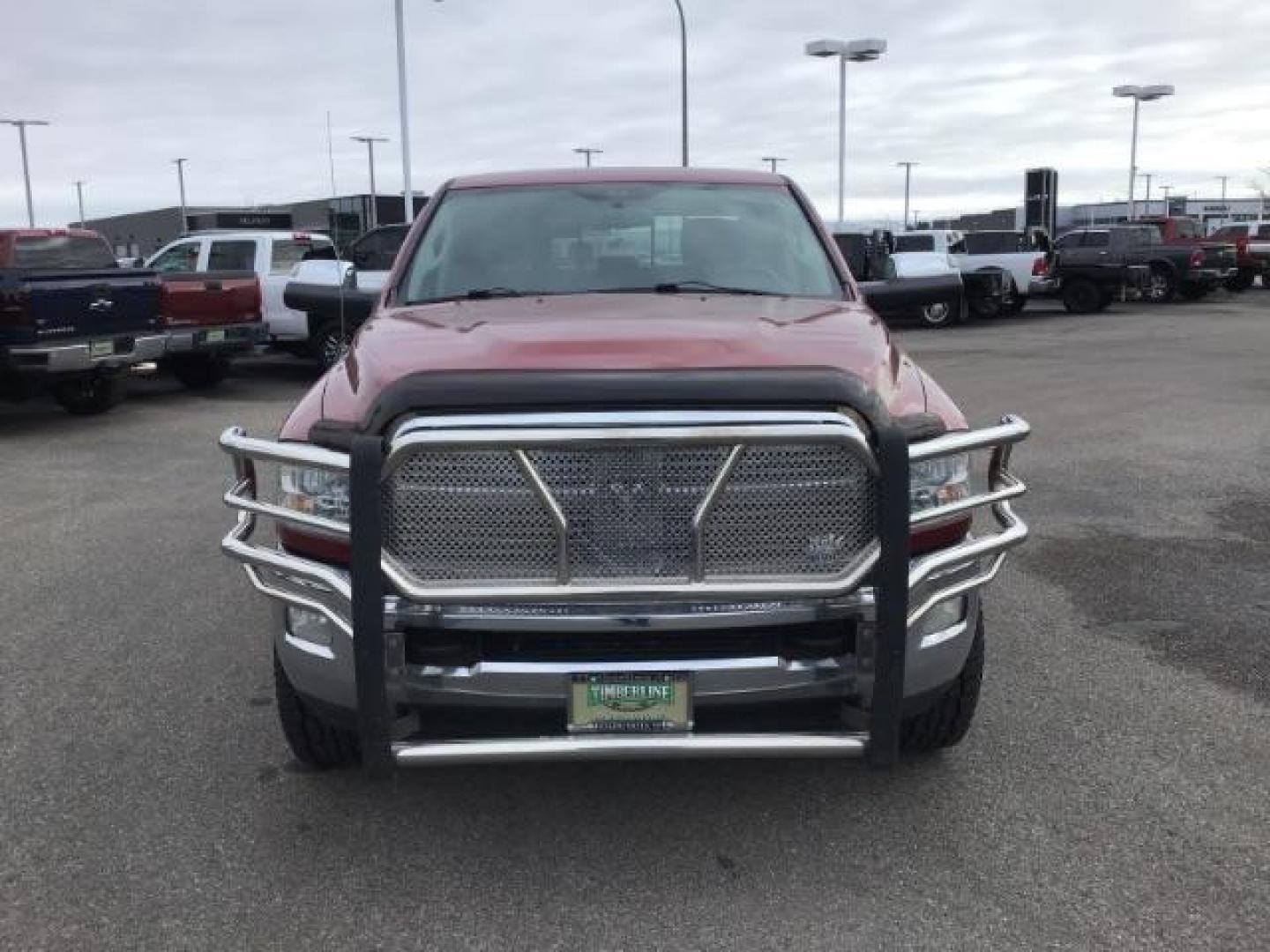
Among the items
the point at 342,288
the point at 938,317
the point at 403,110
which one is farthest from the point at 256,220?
the point at 342,288

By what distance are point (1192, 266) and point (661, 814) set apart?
29.5 metres

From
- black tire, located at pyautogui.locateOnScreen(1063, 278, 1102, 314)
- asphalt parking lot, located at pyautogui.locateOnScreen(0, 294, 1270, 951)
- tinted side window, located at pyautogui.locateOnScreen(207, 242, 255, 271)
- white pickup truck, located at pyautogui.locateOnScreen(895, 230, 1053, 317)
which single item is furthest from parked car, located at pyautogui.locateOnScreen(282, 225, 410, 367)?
black tire, located at pyautogui.locateOnScreen(1063, 278, 1102, 314)

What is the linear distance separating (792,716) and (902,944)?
61 centimetres

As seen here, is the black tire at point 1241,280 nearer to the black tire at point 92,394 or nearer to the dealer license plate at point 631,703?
the black tire at point 92,394

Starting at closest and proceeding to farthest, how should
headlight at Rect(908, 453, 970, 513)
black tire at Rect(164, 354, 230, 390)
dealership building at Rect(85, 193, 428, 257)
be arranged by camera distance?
1. headlight at Rect(908, 453, 970, 513)
2. dealership building at Rect(85, 193, 428, 257)
3. black tire at Rect(164, 354, 230, 390)

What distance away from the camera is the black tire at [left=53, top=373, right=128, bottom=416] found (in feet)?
41.1

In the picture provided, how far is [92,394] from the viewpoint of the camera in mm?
12664

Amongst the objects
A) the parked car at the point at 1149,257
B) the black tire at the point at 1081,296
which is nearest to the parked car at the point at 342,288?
the black tire at the point at 1081,296

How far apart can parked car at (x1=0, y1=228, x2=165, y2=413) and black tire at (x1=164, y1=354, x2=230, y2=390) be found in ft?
5.89

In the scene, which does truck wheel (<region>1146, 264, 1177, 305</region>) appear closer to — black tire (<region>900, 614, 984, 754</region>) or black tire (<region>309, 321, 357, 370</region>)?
black tire (<region>309, 321, 357, 370</region>)

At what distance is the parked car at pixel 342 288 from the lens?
499cm

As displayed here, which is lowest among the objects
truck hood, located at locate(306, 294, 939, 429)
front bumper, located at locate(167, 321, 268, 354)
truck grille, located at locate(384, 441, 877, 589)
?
front bumper, located at locate(167, 321, 268, 354)

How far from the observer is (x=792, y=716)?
3.12m

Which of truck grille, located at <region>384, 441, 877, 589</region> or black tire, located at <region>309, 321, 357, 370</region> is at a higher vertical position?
truck grille, located at <region>384, 441, 877, 589</region>
